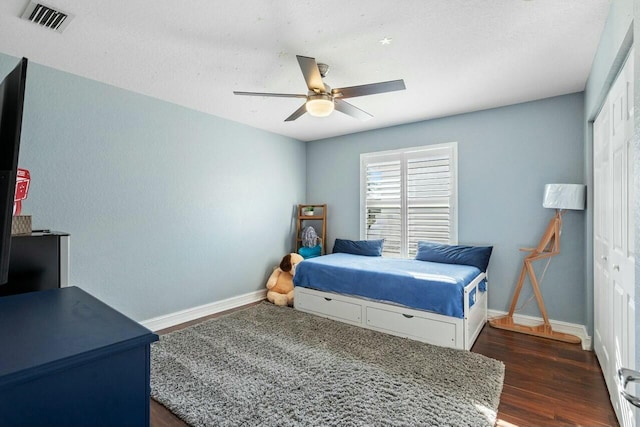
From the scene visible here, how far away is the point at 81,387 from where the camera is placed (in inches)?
29.0

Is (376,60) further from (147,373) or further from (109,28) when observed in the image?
(147,373)

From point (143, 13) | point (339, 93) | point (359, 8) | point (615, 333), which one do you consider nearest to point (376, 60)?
point (339, 93)

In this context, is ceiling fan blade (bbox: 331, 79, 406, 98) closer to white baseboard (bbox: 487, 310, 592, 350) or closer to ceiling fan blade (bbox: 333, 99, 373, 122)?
ceiling fan blade (bbox: 333, 99, 373, 122)

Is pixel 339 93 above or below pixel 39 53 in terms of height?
below

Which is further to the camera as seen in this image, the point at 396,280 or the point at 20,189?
the point at 396,280

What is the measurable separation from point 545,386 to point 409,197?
2.52 metres

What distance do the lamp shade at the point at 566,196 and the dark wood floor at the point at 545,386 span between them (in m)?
1.30

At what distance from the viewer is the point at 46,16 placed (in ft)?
6.46

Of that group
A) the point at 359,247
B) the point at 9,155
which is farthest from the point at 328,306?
the point at 9,155

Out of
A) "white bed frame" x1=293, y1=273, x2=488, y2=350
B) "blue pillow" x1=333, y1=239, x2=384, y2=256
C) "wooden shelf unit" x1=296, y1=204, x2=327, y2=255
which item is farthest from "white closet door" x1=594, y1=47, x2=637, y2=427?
"wooden shelf unit" x1=296, y1=204, x2=327, y2=255

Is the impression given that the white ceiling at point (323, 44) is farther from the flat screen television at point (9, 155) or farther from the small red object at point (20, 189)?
the flat screen television at point (9, 155)

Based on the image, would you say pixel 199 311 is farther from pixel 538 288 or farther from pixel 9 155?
pixel 538 288

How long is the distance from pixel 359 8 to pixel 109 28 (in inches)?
65.3

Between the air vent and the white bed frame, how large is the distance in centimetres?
312
